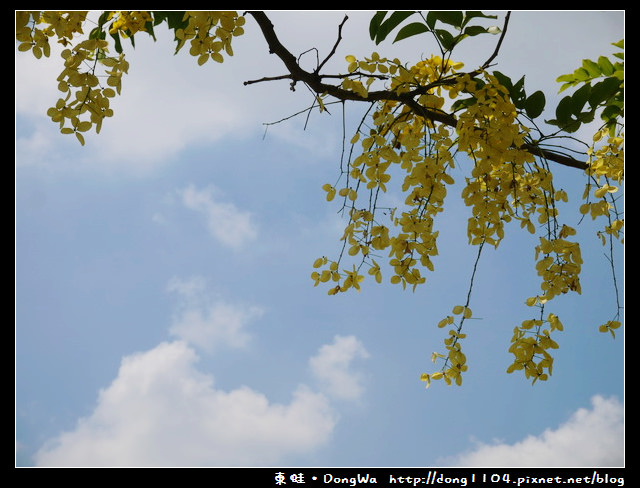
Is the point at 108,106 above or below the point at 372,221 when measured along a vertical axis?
above

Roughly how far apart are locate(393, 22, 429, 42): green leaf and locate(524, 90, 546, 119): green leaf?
31 centimetres

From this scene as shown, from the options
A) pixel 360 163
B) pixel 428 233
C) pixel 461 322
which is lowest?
pixel 461 322

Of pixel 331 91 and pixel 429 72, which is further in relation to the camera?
pixel 429 72

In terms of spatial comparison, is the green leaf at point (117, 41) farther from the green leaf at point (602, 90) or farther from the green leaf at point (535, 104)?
the green leaf at point (602, 90)

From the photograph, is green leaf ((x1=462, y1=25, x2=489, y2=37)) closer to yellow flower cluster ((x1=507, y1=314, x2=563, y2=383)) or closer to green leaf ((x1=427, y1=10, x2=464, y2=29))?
green leaf ((x1=427, y1=10, x2=464, y2=29))

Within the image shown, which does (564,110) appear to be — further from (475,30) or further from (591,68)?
(591,68)

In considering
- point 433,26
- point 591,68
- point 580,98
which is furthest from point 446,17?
point 591,68

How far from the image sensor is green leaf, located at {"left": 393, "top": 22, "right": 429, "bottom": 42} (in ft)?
4.33

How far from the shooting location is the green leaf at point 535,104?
1386mm

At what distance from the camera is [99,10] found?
1265mm

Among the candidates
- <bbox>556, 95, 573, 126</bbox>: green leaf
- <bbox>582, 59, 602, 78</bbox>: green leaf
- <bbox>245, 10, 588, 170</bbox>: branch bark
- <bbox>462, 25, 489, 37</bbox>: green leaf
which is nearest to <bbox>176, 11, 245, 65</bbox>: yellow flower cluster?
<bbox>245, 10, 588, 170</bbox>: branch bark
